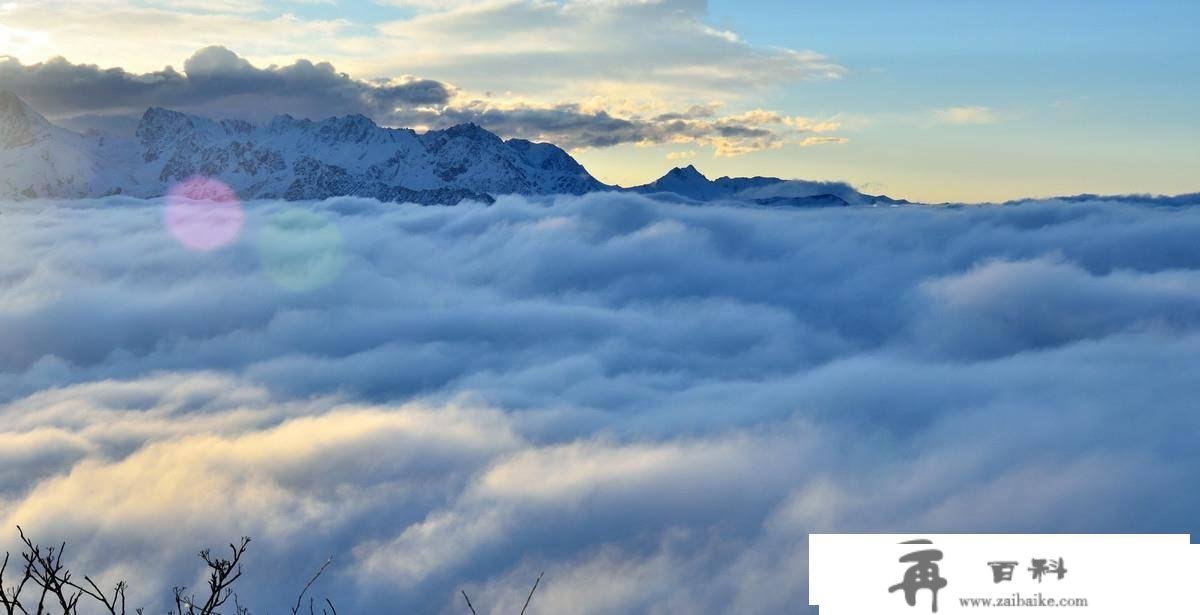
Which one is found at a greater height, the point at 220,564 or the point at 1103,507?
the point at 1103,507

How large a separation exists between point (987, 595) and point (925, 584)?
7.71ft

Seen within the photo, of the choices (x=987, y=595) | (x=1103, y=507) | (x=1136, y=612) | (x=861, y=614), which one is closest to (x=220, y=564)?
(x=861, y=614)

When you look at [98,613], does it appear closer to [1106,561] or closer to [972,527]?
[972,527]

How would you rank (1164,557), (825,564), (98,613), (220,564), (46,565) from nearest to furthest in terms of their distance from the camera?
(46,565) < (220,564) < (825,564) < (1164,557) < (98,613)

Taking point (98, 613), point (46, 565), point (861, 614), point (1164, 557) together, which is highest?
point (98, 613)

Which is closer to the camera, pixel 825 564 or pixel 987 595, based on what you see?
pixel 987 595

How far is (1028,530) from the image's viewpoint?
188 meters

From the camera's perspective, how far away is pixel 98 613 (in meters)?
183

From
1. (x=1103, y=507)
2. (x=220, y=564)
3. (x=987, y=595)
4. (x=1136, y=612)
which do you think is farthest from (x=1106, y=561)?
(x=1103, y=507)

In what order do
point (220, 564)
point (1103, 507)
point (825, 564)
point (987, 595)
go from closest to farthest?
point (220, 564), point (987, 595), point (825, 564), point (1103, 507)

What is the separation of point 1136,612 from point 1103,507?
607 feet

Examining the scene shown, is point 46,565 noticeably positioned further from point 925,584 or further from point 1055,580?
point 1055,580

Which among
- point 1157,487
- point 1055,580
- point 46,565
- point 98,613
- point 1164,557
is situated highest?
point 1157,487

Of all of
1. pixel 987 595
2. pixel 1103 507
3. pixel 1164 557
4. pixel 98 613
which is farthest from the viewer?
pixel 1103 507
